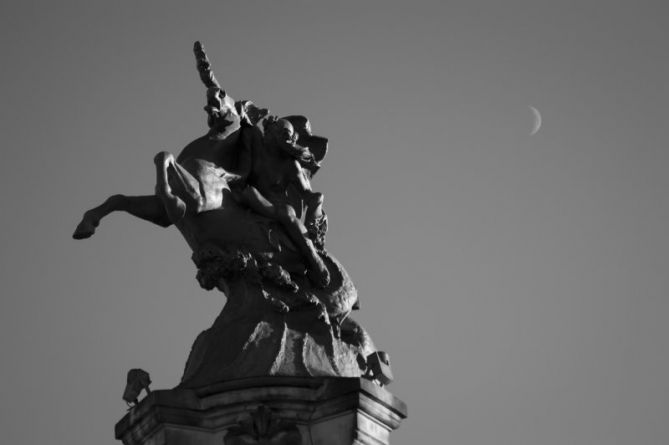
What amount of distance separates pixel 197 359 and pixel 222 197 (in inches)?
81.0

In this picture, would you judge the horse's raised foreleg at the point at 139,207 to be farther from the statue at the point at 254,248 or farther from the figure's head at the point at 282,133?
the figure's head at the point at 282,133

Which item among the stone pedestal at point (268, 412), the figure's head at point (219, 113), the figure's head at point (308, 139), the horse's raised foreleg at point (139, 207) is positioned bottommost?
the stone pedestal at point (268, 412)

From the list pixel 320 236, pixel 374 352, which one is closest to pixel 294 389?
pixel 374 352

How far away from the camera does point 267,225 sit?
18.7 metres

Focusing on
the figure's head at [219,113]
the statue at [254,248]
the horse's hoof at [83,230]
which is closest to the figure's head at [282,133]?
the statue at [254,248]

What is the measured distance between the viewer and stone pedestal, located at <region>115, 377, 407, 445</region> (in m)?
16.6

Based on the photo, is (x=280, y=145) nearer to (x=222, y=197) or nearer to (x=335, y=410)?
(x=222, y=197)

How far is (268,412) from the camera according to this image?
16.6m


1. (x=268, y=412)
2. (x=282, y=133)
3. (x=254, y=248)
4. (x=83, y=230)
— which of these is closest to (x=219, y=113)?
(x=282, y=133)

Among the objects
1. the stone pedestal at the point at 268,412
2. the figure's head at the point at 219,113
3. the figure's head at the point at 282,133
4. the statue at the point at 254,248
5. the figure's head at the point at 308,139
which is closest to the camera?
the stone pedestal at the point at 268,412

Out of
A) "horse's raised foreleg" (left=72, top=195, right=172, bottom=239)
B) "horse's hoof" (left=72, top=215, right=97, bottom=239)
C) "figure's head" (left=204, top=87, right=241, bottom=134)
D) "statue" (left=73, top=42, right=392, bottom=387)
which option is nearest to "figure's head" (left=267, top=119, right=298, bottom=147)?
"statue" (left=73, top=42, right=392, bottom=387)

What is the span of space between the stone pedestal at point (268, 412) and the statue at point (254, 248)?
0.29 metres

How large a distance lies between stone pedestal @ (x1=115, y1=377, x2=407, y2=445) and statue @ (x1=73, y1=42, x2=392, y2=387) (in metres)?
0.29

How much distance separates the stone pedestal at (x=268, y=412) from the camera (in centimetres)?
1659
